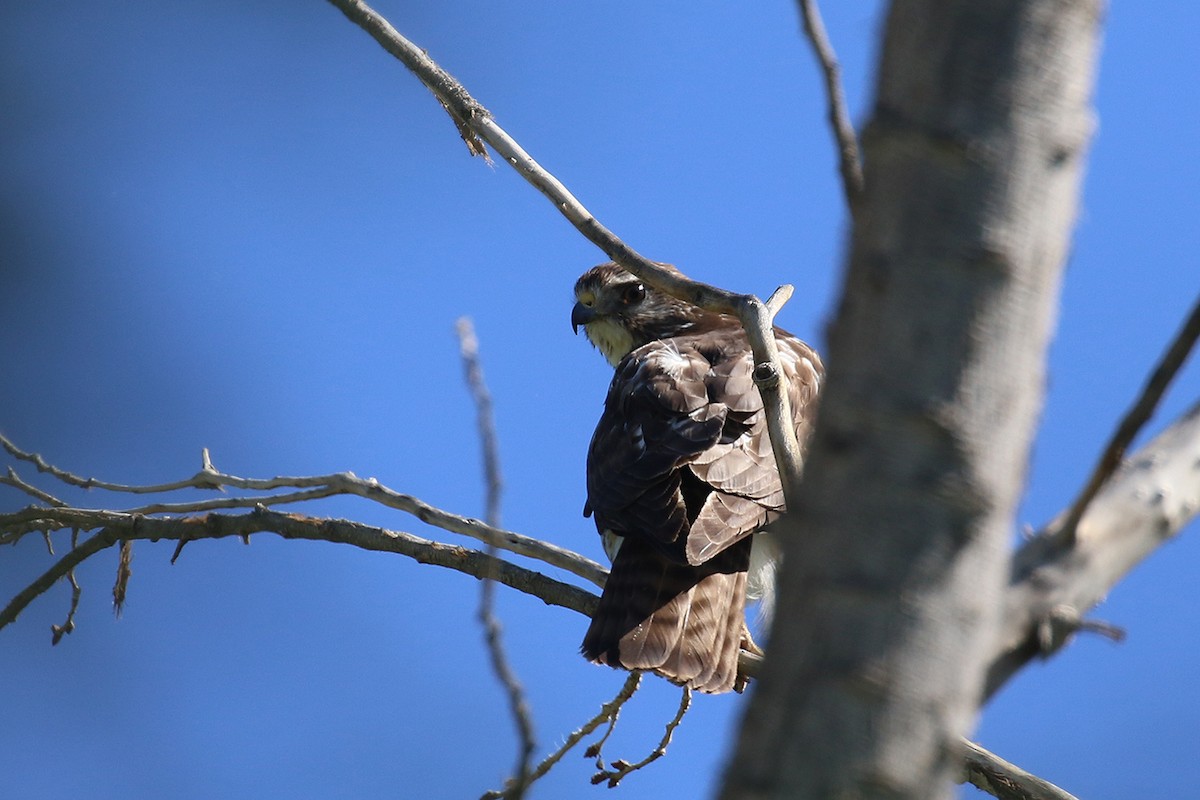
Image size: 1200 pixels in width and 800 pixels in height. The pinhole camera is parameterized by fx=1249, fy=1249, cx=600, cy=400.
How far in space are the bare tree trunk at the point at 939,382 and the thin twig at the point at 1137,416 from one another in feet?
0.33

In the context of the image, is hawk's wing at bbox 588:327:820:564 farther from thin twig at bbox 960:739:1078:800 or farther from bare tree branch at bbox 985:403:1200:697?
bare tree branch at bbox 985:403:1200:697

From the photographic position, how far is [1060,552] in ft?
3.52

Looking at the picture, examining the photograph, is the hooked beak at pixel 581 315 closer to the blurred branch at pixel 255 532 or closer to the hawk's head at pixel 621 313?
the hawk's head at pixel 621 313

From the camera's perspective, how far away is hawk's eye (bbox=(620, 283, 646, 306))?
6.07 meters

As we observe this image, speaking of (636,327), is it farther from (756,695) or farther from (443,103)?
(756,695)

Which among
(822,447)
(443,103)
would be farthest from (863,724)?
(443,103)

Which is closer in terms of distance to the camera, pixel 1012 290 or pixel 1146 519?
pixel 1012 290

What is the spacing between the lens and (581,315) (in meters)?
6.23

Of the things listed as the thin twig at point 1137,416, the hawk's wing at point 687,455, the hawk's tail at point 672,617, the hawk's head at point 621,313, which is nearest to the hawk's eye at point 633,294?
the hawk's head at point 621,313

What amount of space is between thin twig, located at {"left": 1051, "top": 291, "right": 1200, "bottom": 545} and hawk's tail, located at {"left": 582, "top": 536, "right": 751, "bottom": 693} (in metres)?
2.46

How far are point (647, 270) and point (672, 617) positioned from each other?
150 cm

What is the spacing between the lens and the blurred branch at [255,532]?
3.51 m

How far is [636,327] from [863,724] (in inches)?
201

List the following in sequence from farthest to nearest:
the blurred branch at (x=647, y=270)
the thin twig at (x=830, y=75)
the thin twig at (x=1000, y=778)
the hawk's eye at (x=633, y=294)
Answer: the hawk's eye at (x=633, y=294)
the thin twig at (x=1000, y=778)
the blurred branch at (x=647, y=270)
the thin twig at (x=830, y=75)
